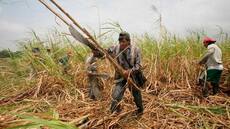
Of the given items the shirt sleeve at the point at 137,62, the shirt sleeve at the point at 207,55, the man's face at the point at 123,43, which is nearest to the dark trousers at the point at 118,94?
the shirt sleeve at the point at 137,62

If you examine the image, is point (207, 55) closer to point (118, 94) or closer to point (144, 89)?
point (144, 89)

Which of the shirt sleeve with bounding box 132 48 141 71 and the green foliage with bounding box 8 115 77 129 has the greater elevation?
the shirt sleeve with bounding box 132 48 141 71

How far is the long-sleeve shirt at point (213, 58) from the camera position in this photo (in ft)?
23.1

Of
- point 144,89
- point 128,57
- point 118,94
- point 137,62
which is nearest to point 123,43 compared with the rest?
point 128,57

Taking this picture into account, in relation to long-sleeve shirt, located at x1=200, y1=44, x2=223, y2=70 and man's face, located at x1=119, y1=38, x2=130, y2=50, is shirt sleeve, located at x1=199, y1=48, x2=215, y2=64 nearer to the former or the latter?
long-sleeve shirt, located at x1=200, y1=44, x2=223, y2=70

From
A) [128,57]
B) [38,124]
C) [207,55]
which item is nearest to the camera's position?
[38,124]

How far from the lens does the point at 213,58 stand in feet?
23.2

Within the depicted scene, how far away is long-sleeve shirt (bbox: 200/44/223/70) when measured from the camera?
277 inches

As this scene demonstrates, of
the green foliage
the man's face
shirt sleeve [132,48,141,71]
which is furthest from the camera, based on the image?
shirt sleeve [132,48,141,71]

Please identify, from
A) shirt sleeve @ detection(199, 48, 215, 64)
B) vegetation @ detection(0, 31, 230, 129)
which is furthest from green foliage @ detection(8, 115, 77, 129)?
shirt sleeve @ detection(199, 48, 215, 64)

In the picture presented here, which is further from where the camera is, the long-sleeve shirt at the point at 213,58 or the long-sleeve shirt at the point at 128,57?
the long-sleeve shirt at the point at 213,58

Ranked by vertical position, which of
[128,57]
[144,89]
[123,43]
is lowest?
[144,89]

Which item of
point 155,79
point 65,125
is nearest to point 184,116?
point 155,79

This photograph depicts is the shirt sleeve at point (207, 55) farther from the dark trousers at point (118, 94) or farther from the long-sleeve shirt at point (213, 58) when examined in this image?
the dark trousers at point (118, 94)
